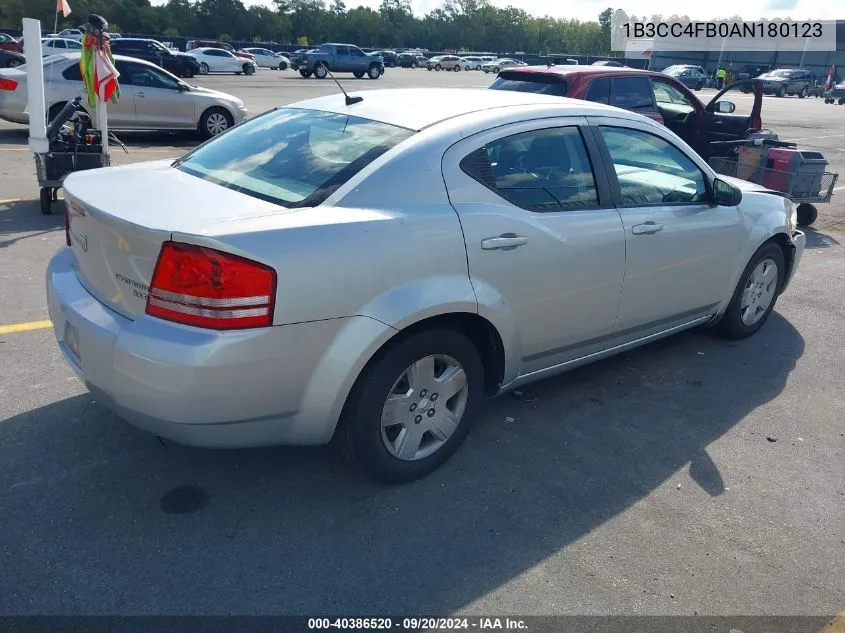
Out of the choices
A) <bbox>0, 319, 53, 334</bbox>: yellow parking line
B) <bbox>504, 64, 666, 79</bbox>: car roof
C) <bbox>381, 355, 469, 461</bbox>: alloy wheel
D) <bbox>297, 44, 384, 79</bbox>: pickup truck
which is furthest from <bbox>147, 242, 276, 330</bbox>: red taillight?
<bbox>297, 44, 384, 79</bbox>: pickup truck

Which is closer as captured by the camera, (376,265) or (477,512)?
(376,265)

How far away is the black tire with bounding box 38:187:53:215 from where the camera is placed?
7852 mm

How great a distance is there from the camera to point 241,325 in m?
2.73

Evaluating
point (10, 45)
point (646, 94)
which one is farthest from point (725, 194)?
point (10, 45)

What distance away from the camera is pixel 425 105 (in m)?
3.79

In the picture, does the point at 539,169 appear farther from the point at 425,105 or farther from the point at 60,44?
the point at 60,44

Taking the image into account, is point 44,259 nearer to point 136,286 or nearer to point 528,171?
point 136,286

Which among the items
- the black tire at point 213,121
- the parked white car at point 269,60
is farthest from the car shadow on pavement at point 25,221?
the parked white car at point 269,60

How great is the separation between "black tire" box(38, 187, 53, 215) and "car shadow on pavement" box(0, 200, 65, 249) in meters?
0.05

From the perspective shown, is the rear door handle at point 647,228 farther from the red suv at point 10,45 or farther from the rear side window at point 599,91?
the red suv at point 10,45

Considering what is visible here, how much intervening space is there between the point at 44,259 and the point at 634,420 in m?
5.07

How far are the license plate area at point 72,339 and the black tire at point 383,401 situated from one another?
3.76 ft

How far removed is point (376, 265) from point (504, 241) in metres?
0.73

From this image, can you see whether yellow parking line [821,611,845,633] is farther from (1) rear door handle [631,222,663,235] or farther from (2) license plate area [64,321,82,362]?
(2) license plate area [64,321,82,362]
